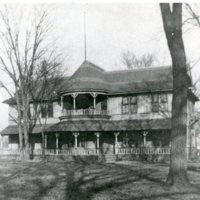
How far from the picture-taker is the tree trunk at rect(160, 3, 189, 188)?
12939 mm

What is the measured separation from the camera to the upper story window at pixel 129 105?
103 ft

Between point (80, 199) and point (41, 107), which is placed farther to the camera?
point (41, 107)

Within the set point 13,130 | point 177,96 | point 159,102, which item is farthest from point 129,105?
point 177,96

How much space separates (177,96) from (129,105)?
18.6 metres

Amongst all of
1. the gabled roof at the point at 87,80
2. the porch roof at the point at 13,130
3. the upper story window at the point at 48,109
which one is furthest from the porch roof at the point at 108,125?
the upper story window at the point at 48,109

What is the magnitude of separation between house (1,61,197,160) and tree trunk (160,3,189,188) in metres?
15.4

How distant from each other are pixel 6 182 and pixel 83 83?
57.2 ft

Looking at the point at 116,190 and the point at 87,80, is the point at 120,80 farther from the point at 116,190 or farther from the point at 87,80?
the point at 116,190

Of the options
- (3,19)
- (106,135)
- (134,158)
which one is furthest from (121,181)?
(3,19)

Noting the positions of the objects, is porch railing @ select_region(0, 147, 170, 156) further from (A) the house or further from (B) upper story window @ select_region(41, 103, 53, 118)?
(B) upper story window @ select_region(41, 103, 53, 118)

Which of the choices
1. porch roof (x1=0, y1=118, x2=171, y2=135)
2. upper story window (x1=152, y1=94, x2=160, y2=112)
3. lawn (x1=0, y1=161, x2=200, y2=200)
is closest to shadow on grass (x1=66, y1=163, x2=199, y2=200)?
lawn (x1=0, y1=161, x2=200, y2=200)

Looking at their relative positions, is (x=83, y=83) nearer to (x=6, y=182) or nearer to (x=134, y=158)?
(x=134, y=158)

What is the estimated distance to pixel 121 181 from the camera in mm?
15086

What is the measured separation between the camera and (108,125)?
103ft
